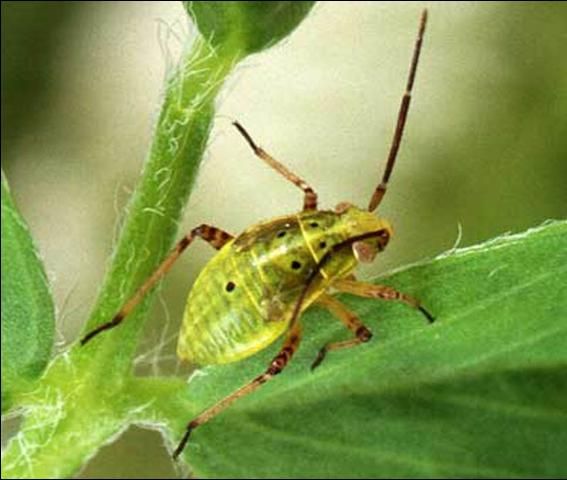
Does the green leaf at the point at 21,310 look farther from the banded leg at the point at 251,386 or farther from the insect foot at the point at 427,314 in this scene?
the insect foot at the point at 427,314

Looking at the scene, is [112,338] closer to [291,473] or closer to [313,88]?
[291,473]

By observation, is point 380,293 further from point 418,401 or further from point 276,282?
point 276,282

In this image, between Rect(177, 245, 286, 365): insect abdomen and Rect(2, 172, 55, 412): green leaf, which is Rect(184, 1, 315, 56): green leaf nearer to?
Rect(2, 172, 55, 412): green leaf

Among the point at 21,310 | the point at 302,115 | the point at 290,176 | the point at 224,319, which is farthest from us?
the point at 302,115

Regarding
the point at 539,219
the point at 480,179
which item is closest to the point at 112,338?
the point at 539,219

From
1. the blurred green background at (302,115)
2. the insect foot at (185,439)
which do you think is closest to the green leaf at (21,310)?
the insect foot at (185,439)

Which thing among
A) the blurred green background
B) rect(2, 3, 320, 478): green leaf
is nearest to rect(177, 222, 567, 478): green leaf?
rect(2, 3, 320, 478): green leaf

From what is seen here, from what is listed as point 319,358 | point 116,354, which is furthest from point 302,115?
point 116,354
